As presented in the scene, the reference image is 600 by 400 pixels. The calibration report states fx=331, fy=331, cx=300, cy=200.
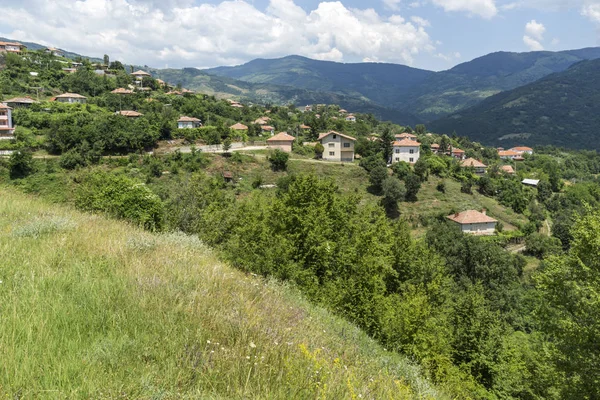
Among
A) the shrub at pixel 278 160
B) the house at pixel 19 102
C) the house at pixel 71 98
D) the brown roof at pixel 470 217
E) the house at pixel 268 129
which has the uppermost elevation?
the house at pixel 71 98

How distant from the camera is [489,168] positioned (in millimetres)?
68250

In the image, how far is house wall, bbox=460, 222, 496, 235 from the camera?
139ft

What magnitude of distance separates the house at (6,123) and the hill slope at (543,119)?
167621 mm

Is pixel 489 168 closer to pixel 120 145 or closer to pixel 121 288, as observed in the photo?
pixel 120 145

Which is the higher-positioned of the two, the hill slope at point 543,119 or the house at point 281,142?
the hill slope at point 543,119

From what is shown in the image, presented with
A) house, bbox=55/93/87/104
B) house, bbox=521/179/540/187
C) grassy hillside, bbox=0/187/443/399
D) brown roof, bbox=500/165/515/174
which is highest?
house, bbox=55/93/87/104

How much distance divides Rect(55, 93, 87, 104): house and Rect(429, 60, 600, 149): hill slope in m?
158

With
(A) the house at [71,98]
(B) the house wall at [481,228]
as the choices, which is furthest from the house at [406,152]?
(A) the house at [71,98]

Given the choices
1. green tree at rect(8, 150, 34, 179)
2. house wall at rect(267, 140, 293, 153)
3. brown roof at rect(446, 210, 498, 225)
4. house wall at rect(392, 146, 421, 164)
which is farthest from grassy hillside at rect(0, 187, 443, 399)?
house wall at rect(392, 146, 421, 164)

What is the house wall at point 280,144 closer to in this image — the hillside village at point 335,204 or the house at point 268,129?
the hillside village at point 335,204

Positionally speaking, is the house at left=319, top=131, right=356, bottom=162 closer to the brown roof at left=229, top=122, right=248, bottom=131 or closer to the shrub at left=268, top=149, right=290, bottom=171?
the shrub at left=268, top=149, right=290, bottom=171

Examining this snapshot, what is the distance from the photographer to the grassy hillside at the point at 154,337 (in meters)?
2.32

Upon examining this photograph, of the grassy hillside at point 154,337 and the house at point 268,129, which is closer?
the grassy hillside at point 154,337

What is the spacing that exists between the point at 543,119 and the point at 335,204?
636ft
